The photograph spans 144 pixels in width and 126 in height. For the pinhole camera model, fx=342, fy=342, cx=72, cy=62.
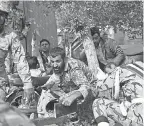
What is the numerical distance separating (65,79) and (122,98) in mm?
1167

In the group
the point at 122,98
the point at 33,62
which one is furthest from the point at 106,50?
the point at 122,98

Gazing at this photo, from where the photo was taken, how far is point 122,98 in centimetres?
424

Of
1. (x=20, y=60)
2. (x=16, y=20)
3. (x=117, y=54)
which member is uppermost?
(x=16, y=20)

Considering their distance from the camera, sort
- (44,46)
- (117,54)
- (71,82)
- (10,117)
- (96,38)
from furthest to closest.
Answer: (44,46), (96,38), (117,54), (71,82), (10,117)

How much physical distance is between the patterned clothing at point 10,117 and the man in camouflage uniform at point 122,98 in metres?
2.21

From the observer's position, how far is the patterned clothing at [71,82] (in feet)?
15.8

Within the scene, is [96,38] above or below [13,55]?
above

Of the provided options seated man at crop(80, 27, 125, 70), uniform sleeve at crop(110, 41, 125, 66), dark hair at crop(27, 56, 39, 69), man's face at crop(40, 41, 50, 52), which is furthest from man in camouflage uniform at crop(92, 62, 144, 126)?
man's face at crop(40, 41, 50, 52)

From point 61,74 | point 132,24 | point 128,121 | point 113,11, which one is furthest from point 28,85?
point 132,24

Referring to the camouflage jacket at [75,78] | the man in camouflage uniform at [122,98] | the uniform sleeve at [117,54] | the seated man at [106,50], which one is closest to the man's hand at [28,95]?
the camouflage jacket at [75,78]

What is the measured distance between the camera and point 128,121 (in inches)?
158

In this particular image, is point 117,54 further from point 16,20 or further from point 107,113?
point 16,20

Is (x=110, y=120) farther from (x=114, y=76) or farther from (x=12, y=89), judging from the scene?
(x=12, y=89)

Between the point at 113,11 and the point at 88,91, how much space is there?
17.3ft
